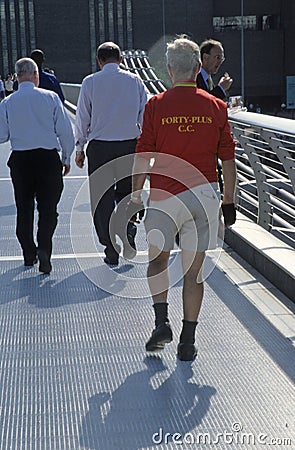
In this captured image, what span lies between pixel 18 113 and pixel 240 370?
122 inches

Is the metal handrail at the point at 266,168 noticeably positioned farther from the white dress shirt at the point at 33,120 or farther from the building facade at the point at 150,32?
the building facade at the point at 150,32

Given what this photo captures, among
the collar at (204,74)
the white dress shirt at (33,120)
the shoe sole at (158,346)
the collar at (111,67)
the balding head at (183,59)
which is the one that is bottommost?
the shoe sole at (158,346)

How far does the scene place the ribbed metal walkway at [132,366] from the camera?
4.14 m

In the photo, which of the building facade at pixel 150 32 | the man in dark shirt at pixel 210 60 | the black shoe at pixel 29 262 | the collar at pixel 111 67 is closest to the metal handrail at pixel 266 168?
the man in dark shirt at pixel 210 60

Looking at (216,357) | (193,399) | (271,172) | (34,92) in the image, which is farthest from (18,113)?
(193,399)

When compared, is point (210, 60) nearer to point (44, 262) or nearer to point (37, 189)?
point (37, 189)

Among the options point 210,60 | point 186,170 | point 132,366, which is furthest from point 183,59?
point 210,60

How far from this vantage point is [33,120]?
7.16 meters

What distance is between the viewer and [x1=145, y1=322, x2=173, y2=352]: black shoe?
5273 mm

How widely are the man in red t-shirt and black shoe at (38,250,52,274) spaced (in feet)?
7.47

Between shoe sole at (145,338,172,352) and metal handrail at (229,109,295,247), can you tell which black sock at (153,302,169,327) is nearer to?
shoe sole at (145,338,172,352)

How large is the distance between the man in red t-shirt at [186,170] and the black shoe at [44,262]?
228cm

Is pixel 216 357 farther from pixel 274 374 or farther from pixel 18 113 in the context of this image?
pixel 18 113

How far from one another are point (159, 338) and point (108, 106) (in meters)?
2.72
